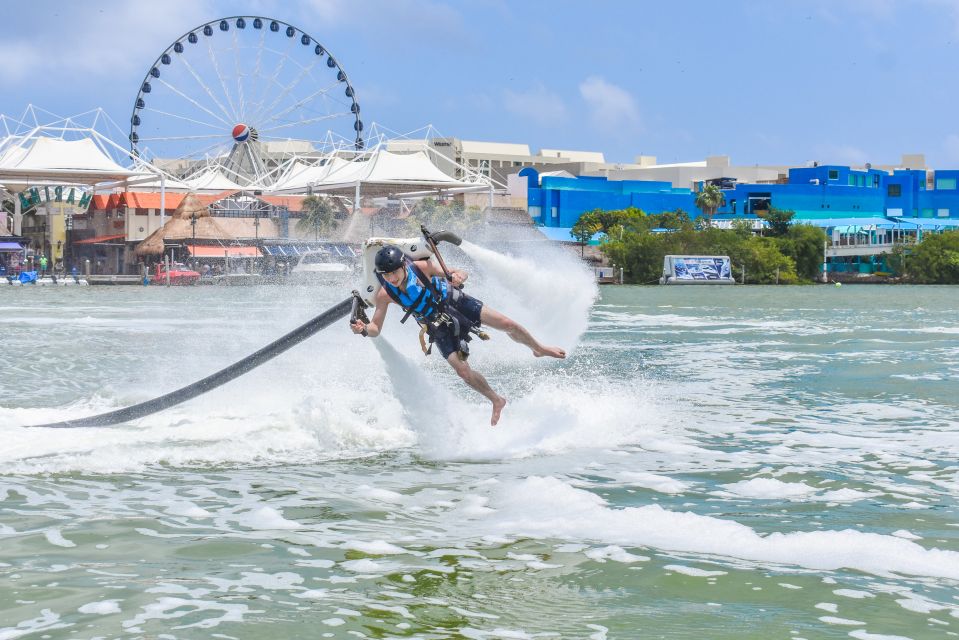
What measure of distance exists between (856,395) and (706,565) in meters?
9.95

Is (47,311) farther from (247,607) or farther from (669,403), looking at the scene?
(247,607)

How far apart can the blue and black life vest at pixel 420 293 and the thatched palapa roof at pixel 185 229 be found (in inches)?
4184

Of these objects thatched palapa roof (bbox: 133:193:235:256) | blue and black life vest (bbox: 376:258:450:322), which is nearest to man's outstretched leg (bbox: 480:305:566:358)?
blue and black life vest (bbox: 376:258:450:322)

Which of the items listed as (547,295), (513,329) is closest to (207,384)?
(513,329)

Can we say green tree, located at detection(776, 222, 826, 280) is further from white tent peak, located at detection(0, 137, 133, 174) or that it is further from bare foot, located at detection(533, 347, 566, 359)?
bare foot, located at detection(533, 347, 566, 359)

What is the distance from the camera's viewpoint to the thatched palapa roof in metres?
113

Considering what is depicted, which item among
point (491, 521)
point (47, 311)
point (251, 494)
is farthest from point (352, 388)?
point (47, 311)

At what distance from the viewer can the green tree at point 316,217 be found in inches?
5034

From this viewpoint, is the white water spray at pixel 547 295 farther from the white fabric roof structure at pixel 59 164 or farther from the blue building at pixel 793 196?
the blue building at pixel 793 196

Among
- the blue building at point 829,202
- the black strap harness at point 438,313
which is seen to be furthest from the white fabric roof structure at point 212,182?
the black strap harness at point 438,313

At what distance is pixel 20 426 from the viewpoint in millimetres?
12133

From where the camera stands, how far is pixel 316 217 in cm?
12938

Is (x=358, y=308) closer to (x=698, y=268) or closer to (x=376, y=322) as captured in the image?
(x=376, y=322)

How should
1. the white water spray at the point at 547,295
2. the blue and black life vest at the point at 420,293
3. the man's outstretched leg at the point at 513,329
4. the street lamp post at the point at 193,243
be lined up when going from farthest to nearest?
1. the street lamp post at the point at 193,243
2. the white water spray at the point at 547,295
3. the man's outstretched leg at the point at 513,329
4. the blue and black life vest at the point at 420,293
